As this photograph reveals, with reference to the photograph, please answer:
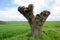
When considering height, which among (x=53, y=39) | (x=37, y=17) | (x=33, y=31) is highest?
(x=37, y=17)

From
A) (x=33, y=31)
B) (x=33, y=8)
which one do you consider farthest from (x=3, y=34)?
(x=33, y=8)

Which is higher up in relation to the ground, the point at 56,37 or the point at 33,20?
the point at 33,20

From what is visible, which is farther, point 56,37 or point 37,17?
point 56,37

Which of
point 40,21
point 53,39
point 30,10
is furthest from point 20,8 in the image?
point 53,39

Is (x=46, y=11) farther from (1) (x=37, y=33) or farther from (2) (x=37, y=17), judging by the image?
(1) (x=37, y=33)

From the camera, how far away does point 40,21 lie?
845 inches

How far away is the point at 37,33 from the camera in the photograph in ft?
71.5

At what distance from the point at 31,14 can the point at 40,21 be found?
132cm

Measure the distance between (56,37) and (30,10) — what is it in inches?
240

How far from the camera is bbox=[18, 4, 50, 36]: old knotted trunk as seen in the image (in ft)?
67.8

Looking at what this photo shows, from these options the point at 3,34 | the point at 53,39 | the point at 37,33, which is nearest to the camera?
the point at 37,33

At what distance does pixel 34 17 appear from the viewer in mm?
21750

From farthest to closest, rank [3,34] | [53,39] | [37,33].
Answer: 1. [3,34]
2. [53,39]
3. [37,33]

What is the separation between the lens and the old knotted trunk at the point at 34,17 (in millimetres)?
20656
